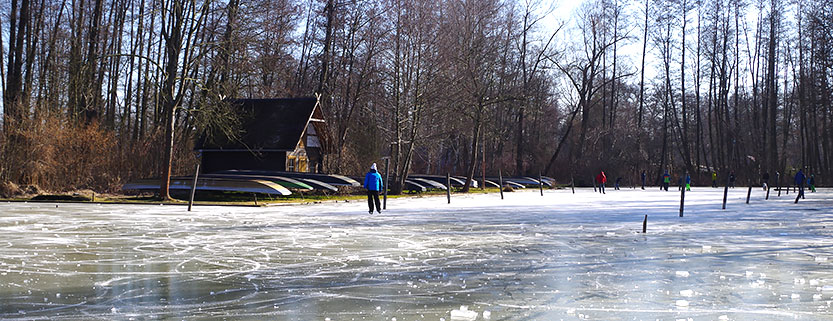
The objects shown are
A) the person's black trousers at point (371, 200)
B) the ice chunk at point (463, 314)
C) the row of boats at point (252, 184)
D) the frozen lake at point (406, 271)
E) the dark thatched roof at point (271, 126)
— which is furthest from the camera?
the dark thatched roof at point (271, 126)

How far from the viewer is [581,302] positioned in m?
7.95

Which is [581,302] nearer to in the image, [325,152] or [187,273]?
[187,273]

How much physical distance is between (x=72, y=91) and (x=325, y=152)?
1561 cm

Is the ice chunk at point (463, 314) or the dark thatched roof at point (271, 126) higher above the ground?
the dark thatched roof at point (271, 126)

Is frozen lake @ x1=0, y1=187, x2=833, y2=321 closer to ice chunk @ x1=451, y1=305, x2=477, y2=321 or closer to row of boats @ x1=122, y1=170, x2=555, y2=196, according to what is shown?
ice chunk @ x1=451, y1=305, x2=477, y2=321

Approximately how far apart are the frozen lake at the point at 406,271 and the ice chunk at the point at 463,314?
19 mm

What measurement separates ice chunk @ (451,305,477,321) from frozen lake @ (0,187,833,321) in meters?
0.02

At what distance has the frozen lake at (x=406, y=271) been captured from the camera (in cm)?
750

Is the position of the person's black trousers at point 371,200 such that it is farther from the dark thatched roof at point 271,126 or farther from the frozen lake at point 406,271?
the dark thatched roof at point 271,126

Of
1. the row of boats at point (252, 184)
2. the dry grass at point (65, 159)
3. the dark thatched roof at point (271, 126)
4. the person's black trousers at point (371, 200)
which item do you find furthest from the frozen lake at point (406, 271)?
the dark thatched roof at point (271, 126)

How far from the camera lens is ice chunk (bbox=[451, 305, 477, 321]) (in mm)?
7047

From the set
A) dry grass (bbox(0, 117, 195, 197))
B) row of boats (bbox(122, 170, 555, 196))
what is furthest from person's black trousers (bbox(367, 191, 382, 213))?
dry grass (bbox(0, 117, 195, 197))

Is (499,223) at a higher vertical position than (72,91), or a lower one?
lower

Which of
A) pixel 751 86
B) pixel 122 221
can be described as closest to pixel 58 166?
pixel 122 221
